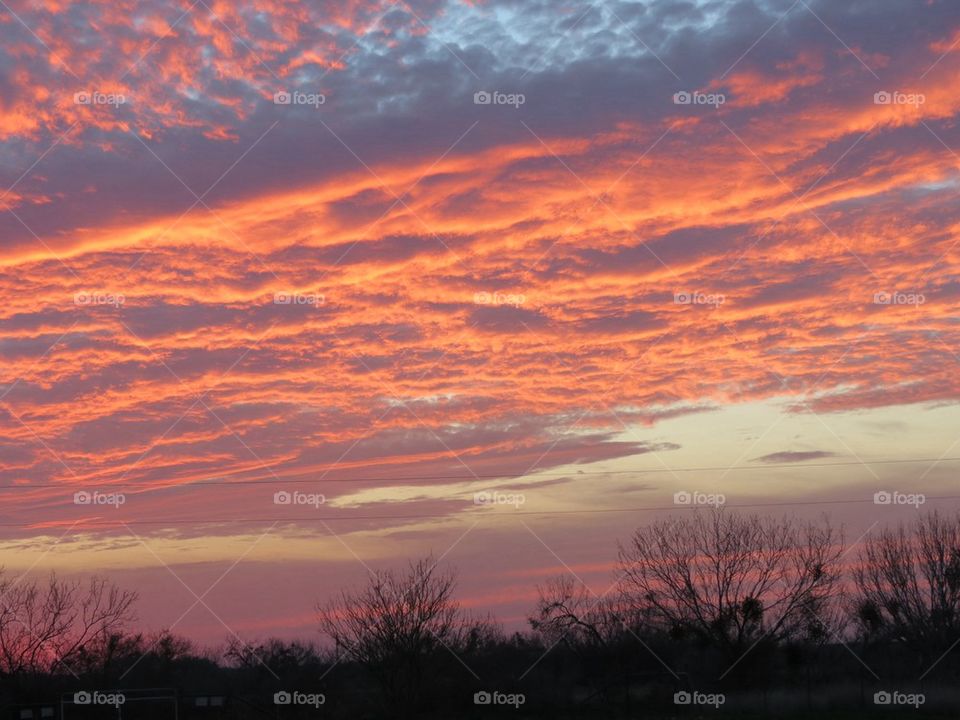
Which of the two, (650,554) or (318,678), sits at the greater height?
(650,554)

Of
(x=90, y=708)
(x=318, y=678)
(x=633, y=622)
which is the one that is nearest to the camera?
(x=90, y=708)

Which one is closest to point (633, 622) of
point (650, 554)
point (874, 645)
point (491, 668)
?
point (650, 554)

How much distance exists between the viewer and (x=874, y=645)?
235 ft

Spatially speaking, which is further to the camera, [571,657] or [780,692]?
[571,657]

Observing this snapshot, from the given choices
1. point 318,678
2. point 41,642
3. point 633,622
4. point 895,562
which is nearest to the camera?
point 318,678

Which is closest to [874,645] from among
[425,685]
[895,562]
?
[895,562]

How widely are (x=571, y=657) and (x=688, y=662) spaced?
7913mm

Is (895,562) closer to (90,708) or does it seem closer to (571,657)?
(571,657)

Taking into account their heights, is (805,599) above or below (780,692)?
above

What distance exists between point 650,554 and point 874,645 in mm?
15473

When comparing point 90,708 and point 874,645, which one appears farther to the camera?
point 874,645

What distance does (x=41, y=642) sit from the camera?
61.8m

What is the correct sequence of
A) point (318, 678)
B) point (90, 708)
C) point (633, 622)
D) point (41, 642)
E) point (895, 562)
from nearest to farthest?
point (90, 708) < point (318, 678) < point (41, 642) < point (633, 622) < point (895, 562)

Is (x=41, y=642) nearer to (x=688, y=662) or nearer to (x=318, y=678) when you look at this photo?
(x=318, y=678)
